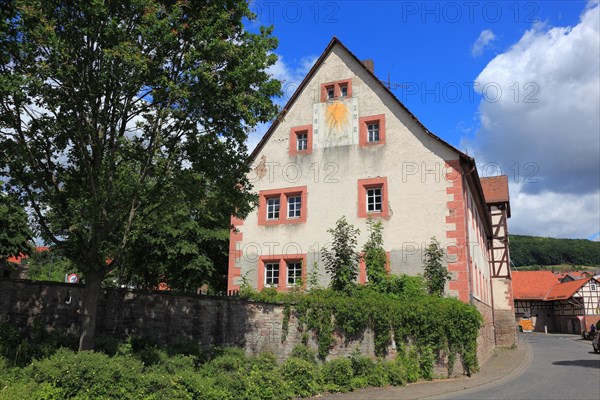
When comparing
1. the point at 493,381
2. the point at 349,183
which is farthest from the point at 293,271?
the point at 493,381

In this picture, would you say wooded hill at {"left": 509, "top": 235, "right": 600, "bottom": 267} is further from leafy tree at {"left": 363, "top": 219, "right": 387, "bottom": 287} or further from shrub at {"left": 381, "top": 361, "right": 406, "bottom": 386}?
shrub at {"left": 381, "top": 361, "right": 406, "bottom": 386}

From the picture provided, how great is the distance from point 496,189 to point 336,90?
65.1ft

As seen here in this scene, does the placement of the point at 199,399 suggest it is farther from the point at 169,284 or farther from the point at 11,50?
the point at 169,284

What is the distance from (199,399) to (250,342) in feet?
14.1

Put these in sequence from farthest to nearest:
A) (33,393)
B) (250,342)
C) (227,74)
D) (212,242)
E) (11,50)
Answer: (212,242)
(250,342)
(227,74)
(11,50)
(33,393)

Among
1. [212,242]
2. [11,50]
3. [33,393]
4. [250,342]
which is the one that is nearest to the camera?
[33,393]

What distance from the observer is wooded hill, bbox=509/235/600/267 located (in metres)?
133

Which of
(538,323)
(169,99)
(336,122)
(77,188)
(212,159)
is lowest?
(538,323)

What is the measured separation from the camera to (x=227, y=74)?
34.8 feet

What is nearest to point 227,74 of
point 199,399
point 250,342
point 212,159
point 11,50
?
point 212,159

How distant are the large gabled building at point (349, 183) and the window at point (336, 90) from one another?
4 centimetres

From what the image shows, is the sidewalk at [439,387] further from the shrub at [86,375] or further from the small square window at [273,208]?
the small square window at [273,208]

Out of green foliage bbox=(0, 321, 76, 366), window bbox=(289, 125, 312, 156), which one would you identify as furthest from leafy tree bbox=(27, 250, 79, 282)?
window bbox=(289, 125, 312, 156)

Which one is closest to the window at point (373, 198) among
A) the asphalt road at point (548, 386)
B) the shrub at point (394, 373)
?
the shrub at point (394, 373)
